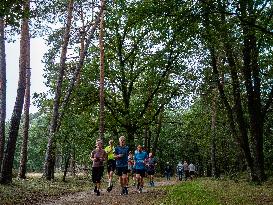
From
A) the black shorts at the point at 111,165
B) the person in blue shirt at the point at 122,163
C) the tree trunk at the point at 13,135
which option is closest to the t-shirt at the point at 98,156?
the person in blue shirt at the point at 122,163

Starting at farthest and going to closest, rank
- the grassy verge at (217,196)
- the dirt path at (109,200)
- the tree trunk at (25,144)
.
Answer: the tree trunk at (25,144), the dirt path at (109,200), the grassy verge at (217,196)

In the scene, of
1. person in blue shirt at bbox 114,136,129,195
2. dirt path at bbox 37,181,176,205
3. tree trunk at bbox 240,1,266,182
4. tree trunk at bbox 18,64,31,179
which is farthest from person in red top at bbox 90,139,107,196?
tree trunk at bbox 18,64,31,179

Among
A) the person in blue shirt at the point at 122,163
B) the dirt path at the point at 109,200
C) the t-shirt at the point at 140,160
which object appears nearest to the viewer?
the dirt path at the point at 109,200

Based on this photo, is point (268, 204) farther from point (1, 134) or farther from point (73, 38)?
point (73, 38)

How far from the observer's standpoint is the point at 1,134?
18719mm

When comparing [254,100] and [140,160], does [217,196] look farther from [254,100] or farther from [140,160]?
[254,100]

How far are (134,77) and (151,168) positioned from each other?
1190 centimetres

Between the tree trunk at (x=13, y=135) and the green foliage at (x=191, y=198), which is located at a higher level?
the tree trunk at (x=13, y=135)

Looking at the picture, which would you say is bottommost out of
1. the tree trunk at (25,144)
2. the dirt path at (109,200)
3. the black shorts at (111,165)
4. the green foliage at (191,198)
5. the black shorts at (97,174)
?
the dirt path at (109,200)

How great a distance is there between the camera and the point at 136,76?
35.0m

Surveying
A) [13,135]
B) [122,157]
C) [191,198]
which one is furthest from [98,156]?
[191,198]

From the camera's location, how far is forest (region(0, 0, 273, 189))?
13.6 m

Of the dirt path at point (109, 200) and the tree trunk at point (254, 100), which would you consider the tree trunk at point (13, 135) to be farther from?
the tree trunk at point (254, 100)

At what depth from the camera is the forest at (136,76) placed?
13.6 m
